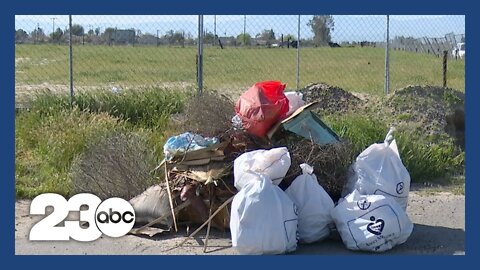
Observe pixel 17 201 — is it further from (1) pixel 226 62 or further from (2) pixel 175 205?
(1) pixel 226 62

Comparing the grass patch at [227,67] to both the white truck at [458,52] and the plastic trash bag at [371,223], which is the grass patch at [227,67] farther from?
the plastic trash bag at [371,223]

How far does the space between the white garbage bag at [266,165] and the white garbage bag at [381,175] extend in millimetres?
699

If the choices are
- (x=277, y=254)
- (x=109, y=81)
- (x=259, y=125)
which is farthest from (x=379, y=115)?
(x=109, y=81)

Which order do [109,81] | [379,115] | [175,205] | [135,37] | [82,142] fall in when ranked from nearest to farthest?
1. [175,205]
2. [82,142]
3. [379,115]
4. [135,37]
5. [109,81]

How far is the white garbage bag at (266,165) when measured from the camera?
541 centimetres

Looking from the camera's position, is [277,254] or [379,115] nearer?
[277,254]

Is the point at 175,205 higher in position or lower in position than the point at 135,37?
lower

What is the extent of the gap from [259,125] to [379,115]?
3594 millimetres

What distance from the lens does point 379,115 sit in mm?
9227

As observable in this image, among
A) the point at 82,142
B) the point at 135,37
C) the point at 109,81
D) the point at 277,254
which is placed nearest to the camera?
the point at 277,254

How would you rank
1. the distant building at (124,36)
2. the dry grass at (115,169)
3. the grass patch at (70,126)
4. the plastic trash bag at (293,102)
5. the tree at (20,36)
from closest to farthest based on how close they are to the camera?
the plastic trash bag at (293,102) → the dry grass at (115,169) → the grass patch at (70,126) → the tree at (20,36) → the distant building at (124,36)

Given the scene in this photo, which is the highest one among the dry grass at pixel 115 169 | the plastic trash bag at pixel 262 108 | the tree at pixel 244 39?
the tree at pixel 244 39

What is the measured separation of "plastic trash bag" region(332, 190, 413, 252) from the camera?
17.4 ft

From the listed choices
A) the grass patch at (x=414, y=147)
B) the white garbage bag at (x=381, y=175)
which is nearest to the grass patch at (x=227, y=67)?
the grass patch at (x=414, y=147)
